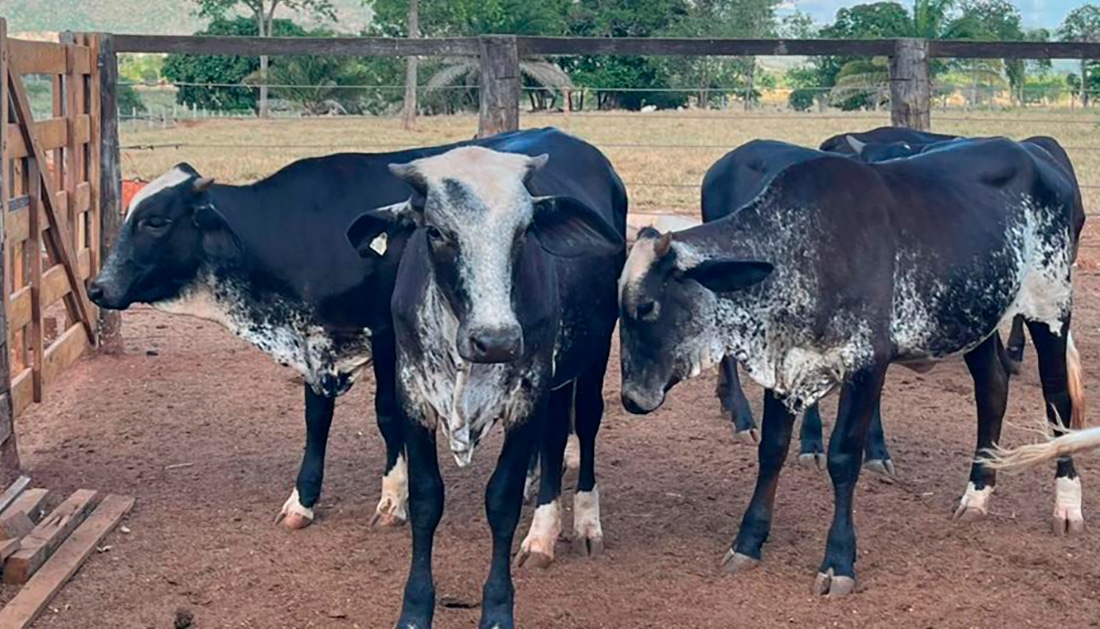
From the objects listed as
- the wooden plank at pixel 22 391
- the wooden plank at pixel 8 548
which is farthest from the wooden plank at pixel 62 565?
the wooden plank at pixel 22 391

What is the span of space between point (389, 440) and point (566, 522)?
86 centimetres

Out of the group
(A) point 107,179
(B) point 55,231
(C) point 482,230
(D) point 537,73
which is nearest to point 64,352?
(B) point 55,231

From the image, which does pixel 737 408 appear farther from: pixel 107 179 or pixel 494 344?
pixel 107 179

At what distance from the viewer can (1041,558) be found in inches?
234

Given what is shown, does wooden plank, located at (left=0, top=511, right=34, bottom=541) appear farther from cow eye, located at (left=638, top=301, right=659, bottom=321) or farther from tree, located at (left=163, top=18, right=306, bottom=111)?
tree, located at (left=163, top=18, right=306, bottom=111)

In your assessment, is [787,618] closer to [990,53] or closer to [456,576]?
[456,576]

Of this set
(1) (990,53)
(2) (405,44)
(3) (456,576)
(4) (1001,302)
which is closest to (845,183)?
(4) (1001,302)

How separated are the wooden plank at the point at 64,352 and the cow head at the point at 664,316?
13.5 feet

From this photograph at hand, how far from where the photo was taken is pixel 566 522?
6414mm

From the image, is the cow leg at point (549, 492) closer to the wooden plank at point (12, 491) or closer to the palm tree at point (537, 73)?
the wooden plank at point (12, 491)

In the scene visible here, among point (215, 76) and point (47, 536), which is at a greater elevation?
point (215, 76)

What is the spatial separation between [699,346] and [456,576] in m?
1.30

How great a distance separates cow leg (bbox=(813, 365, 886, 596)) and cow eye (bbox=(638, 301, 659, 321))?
810mm

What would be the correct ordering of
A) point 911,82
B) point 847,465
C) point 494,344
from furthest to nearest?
point 911,82 → point 847,465 → point 494,344
